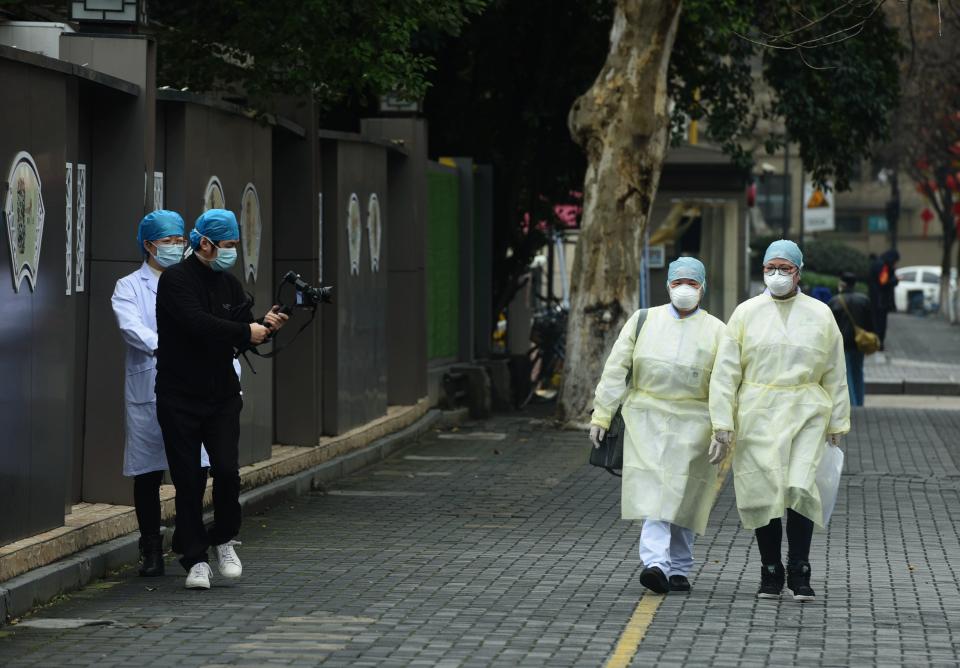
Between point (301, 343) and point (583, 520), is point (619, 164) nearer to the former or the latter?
point (301, 343)

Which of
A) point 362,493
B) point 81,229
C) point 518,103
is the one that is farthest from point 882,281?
point 81,229

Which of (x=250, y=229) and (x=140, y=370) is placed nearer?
(x=140, y=370)

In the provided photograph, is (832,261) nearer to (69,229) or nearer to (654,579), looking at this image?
(69,229)

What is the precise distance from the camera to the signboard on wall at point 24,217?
900cm

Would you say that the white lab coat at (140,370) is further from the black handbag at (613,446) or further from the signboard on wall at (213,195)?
the signboard on wall at (213,195)

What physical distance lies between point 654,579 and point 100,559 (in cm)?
276

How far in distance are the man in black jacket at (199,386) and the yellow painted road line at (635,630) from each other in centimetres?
203

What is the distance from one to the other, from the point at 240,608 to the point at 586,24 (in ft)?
49.8

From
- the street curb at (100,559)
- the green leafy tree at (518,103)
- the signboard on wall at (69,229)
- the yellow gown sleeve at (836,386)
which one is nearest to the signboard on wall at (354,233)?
the street curb at (100,559)

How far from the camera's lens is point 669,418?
931 centimetres

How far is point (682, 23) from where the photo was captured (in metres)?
22.5

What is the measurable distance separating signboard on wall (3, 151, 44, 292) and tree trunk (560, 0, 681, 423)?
9945mm

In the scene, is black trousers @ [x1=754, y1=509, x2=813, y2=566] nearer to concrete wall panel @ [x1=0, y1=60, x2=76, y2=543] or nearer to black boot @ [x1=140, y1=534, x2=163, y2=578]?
→ black boot @ [x1=140, y1=534, x2=163, y2=578]

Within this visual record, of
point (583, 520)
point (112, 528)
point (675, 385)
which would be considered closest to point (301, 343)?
point (583, 520)
